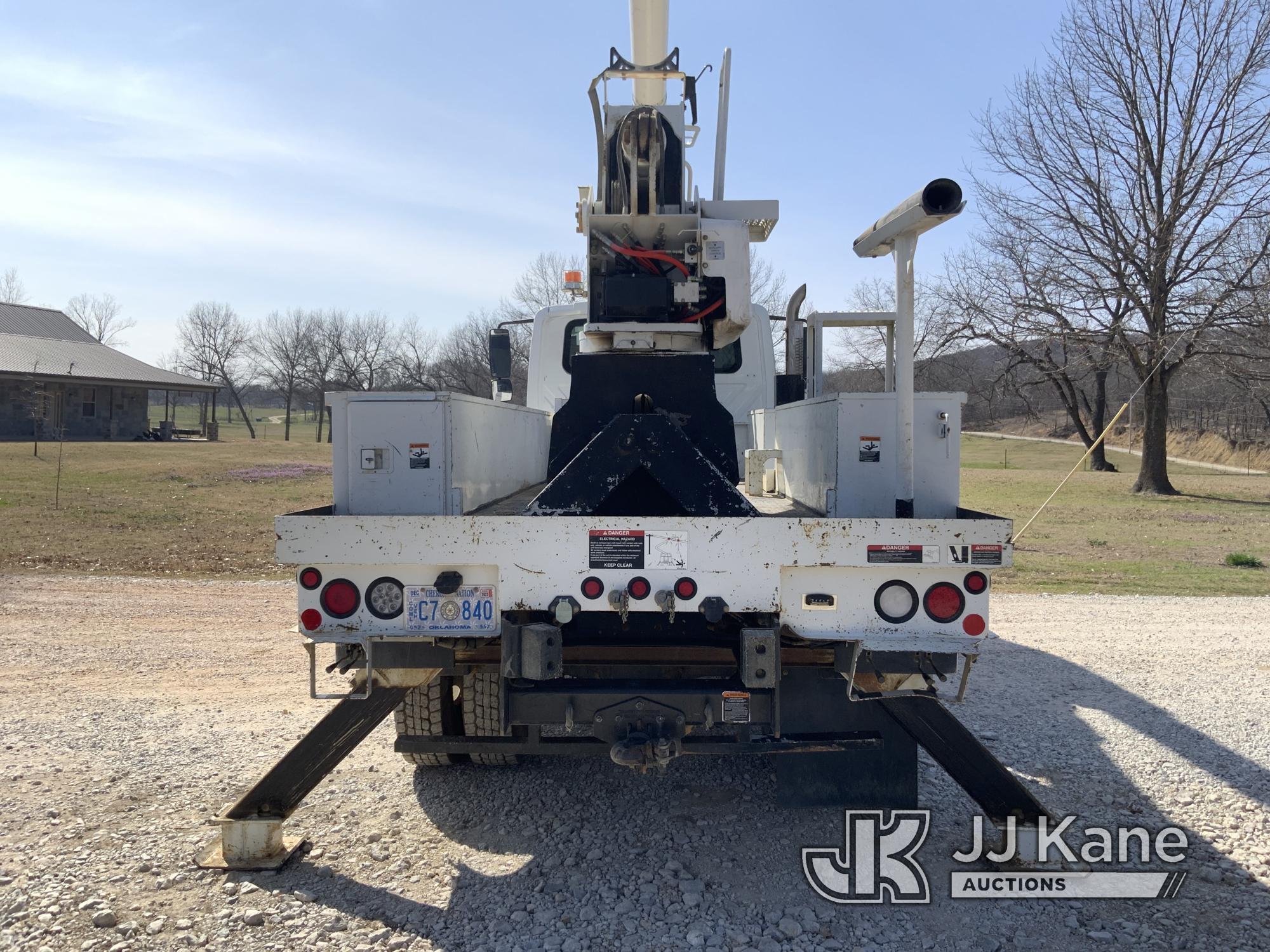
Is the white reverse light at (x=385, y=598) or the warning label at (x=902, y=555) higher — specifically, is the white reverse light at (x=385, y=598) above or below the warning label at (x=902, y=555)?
below

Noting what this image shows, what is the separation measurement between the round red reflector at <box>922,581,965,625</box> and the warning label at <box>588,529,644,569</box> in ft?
3.35

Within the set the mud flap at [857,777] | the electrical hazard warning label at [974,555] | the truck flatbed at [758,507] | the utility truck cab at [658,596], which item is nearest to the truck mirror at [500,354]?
the truck flatbed at [758,507]

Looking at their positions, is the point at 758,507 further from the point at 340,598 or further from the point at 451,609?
the point at 340,598

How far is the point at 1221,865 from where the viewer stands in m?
3.77

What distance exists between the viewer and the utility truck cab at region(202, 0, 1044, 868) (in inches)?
125

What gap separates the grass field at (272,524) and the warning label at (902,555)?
7.66 metres

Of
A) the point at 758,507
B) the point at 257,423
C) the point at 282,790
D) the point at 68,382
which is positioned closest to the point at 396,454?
the point at 282,790

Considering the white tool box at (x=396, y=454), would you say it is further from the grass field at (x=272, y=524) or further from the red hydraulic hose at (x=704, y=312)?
the grass field at (x=272, y=524)

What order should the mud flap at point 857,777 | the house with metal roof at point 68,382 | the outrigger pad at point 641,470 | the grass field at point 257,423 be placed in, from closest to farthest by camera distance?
the outrigger pad at point 641,470, the mud flap at point 857,777, the house with metal roof at point 68,382, the grass field at point 257,423

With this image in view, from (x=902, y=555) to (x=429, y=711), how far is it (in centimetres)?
219

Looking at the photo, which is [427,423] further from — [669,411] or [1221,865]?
[1221,865]

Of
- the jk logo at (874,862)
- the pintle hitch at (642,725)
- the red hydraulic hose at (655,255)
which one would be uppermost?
the red hydraulic hose at (655,255)

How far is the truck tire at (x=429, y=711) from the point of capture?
13.3 feet

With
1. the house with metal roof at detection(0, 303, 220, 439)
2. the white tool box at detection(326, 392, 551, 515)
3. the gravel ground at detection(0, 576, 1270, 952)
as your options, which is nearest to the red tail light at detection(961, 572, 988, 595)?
the gravel ground at detection(0, 576, 1270, 952)
